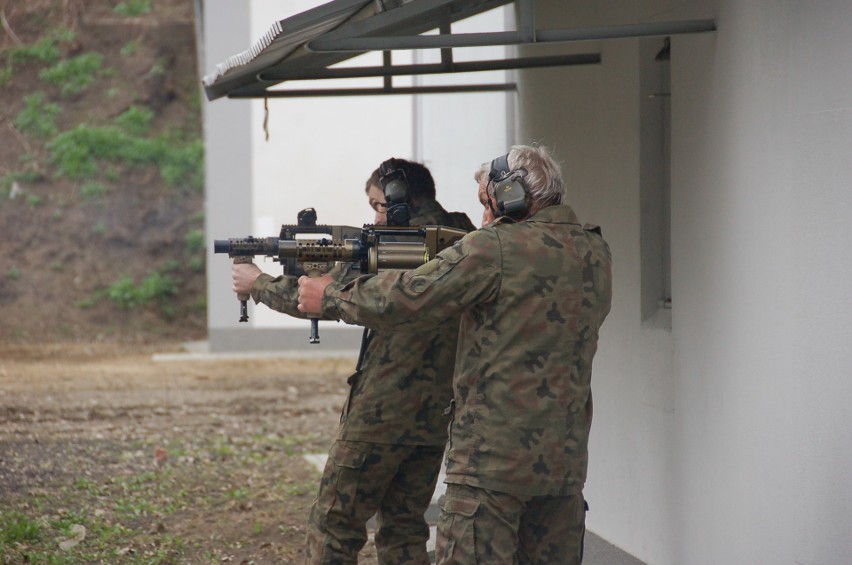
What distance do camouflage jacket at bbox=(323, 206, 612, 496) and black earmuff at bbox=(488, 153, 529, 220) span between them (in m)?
0.06

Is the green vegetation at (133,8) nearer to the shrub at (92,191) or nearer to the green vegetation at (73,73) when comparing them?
the green vegetation at (73,73)

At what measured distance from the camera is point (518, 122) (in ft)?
24.3

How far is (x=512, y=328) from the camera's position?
3.56 m

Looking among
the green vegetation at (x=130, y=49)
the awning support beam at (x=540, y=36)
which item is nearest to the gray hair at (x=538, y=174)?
the awning support beam at (x=540, y=36)

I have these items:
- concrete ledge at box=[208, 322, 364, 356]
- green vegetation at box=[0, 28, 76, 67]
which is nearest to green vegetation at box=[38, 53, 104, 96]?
green vegetation at box=[0, 28, 76, 67]

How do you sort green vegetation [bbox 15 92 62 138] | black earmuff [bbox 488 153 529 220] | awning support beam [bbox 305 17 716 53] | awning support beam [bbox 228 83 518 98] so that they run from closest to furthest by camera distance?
black earmuff [bbox 488 153 529 220]
awning support beam [bbox 305 17 716 53]
awning support beam [bbox 228 83 518 98]
green vegetation [bbox 15 92 62 138]

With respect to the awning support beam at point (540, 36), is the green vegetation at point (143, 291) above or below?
below

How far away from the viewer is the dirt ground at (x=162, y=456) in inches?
260

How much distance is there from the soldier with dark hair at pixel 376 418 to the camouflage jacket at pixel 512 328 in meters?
0.96

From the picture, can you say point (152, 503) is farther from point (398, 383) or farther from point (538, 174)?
point (538, 174)

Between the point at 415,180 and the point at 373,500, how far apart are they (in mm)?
1366

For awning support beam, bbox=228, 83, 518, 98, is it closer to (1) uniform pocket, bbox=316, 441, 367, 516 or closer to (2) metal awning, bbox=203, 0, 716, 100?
(2) metal awning, bbox=203, 0, 716, 100

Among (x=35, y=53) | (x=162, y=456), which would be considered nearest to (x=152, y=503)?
(x=162, y=456)

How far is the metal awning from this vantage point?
4383 mm
